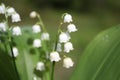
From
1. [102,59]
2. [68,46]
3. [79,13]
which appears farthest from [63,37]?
[79,13]

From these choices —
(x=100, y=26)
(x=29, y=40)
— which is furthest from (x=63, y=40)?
(x=100, y=26)

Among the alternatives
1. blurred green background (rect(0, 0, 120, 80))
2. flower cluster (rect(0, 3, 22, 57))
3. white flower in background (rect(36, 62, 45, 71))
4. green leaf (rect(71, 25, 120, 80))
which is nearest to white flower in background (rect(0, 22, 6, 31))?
flower cluster (rect(0, 3, 22, 57))

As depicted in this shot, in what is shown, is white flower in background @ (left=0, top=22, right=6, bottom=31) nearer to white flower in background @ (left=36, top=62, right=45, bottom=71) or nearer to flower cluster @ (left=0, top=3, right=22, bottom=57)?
flower cluster @ (left=0, top=3, right=22, bottom=57)

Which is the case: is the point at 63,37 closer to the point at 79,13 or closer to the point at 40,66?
the point at 40,66

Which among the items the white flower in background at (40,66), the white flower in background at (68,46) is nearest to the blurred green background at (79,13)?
the white flower in background at (40,66)

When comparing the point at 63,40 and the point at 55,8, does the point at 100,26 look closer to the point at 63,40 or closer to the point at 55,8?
the point at 55,8
